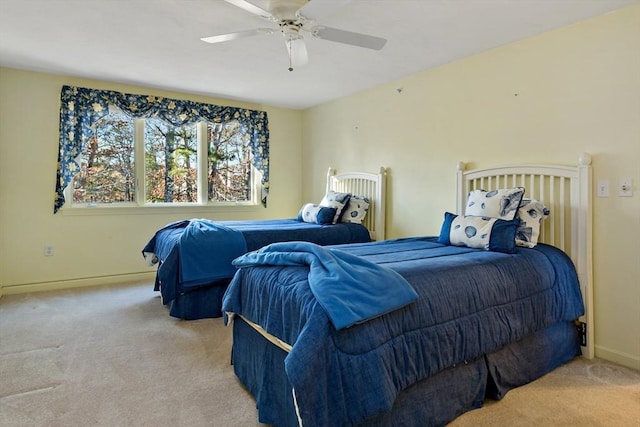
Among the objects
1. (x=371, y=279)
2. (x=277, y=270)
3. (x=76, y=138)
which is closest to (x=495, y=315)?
(x=371, y=279)

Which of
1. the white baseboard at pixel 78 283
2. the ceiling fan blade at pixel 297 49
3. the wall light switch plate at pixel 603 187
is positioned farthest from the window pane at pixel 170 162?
the wall light switch plate at pixel 603 187

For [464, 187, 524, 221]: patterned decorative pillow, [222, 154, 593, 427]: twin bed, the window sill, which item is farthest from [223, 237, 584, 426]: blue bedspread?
the window sill

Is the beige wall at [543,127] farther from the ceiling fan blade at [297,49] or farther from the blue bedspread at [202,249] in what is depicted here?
the ceiling fan blade at [297,49]

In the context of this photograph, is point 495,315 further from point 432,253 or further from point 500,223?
point 500,223

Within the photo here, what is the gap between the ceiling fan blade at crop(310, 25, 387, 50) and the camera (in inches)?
93.3

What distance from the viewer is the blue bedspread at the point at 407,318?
1434 millimetres

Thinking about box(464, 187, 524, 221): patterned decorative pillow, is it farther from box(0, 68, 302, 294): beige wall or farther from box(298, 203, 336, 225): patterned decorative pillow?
box(0, 68, 302, 294): beige wall

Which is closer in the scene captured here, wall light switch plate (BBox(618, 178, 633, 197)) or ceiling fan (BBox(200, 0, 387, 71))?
ceiling fan (BBox(200, 0, 387, 71))

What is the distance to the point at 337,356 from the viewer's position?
1462 millimetres

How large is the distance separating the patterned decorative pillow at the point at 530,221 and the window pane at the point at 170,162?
3983 millimetres

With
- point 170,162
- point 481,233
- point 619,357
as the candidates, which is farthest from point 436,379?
point 170,162

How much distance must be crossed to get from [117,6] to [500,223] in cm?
291

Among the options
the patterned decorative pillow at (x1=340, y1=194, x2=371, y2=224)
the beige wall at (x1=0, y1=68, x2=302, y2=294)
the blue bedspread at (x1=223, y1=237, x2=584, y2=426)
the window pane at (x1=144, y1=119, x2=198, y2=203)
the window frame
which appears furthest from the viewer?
the window pane at (x1=144, y1=119, x2=198, y2=203)

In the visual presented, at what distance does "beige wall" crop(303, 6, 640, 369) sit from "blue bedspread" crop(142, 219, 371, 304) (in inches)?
52.5
